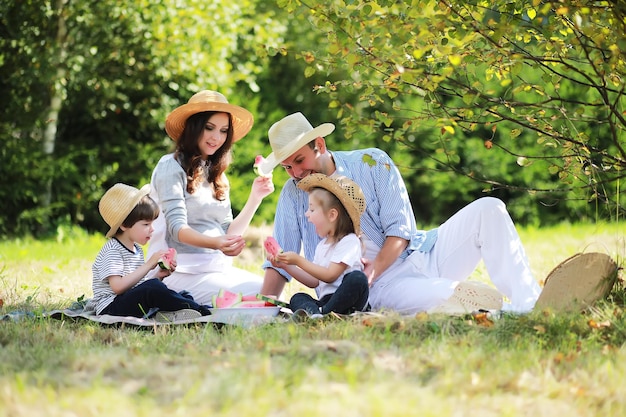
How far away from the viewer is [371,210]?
502cm

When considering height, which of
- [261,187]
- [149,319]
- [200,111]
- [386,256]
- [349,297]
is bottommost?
[149,319]

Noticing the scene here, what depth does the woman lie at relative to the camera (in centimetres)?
520

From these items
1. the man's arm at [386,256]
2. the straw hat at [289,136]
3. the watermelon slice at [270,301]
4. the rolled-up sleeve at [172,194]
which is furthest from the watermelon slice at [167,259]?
the man's arm at [386,256]

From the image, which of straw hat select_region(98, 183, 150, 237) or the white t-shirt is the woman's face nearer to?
straw hat select_region(98, 183, 150, 237)

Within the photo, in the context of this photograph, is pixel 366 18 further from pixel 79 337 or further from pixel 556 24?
pixel 79 337

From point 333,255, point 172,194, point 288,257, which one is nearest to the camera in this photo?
point 288,257

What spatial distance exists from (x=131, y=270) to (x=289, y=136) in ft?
3.84

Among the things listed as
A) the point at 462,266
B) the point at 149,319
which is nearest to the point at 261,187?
the point at 149,319

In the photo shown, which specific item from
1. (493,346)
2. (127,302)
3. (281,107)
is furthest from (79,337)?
(281,107)

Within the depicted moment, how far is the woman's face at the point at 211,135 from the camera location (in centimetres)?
540

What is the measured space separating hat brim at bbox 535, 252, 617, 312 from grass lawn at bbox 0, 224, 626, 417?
95mm

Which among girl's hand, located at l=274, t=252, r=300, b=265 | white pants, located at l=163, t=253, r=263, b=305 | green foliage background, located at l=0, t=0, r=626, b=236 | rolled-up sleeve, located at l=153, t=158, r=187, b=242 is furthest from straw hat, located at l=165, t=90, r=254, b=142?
green foliage background, located at l=0, t=0, r=626, b=236

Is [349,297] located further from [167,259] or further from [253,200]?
[253,200]

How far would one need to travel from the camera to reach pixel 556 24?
4504 mm
